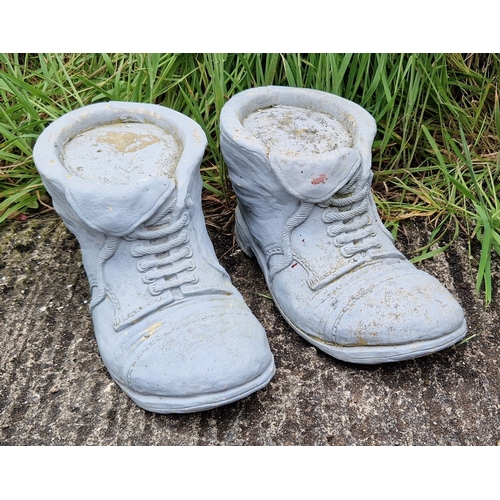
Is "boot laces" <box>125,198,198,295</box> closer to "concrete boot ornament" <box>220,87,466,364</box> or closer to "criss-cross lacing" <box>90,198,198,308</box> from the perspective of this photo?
"criss-cross lacing" <box>90,198,198,308</box>

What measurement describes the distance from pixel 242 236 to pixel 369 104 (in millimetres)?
499

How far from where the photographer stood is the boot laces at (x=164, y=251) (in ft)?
4.14

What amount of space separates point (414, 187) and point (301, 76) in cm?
39

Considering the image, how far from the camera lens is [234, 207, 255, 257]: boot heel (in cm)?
153

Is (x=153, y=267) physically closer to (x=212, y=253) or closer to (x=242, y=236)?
(x=212, y=253)

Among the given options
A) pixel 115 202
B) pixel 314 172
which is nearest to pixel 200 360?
pixel 115 202

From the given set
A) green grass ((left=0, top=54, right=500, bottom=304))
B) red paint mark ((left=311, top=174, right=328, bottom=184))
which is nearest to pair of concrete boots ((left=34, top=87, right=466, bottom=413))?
red paint mark ((left=311, top=174, right=328, bottom=184))

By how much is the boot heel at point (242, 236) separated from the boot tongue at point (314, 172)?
0.23m

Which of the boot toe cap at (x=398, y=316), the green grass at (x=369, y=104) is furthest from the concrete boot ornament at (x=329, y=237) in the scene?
the green grass at (x=369, y=104)

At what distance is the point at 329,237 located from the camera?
4.49 feet

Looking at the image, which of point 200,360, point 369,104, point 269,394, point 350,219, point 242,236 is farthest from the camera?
point 369,104

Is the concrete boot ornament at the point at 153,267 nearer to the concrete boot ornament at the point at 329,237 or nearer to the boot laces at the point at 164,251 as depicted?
the boot laces at the point at 164,251

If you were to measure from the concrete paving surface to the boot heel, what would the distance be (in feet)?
0.33

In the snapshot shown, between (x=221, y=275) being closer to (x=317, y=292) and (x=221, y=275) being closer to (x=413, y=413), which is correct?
(x=317, y=292)
